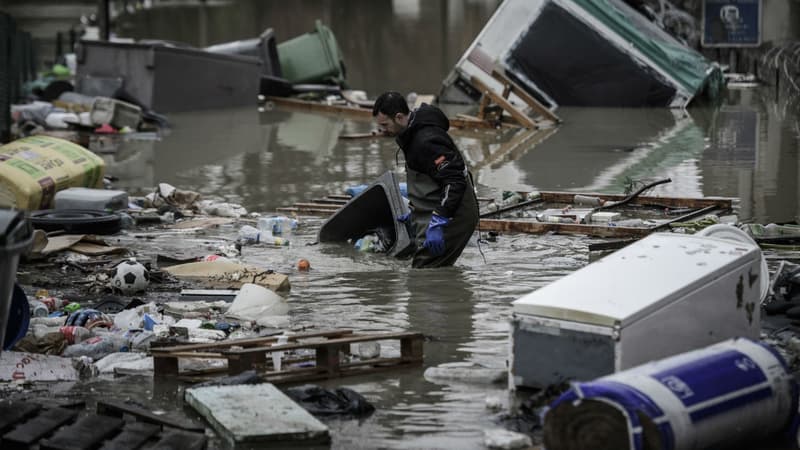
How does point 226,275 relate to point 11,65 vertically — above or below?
below

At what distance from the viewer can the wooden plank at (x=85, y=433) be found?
5.57 metres

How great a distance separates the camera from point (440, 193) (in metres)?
9.83

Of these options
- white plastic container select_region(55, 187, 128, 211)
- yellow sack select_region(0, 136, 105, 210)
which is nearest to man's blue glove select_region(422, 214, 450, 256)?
white plastic container select_region(55, 187, 128, 211)

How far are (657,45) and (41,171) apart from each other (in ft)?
42.8

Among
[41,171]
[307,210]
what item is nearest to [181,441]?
[307,210]

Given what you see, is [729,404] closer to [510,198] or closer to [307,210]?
[510,198]

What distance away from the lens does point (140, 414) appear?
19.8ft

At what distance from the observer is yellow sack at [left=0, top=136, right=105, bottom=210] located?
12.4m

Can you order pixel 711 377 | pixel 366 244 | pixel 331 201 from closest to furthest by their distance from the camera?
pixel 711 377 → pixel 366 244 → pixel 331 201

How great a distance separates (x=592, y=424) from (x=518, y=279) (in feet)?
14.0

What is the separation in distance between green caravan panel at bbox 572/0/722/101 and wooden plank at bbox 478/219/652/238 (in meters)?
11.8

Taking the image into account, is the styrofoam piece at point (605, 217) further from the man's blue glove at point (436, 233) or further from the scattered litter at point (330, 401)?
the scattered litter at point (330, 401)

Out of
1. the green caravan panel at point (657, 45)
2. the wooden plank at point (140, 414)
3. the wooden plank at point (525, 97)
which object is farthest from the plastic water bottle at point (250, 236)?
the green caravan panel at point (657, 45)

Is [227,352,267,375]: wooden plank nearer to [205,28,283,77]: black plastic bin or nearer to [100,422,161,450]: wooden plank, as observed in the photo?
[100,422,161,450]: wooden plank
